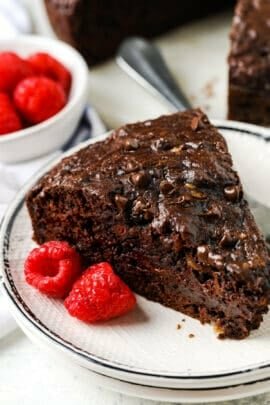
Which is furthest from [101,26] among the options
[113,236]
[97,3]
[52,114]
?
[113,236]

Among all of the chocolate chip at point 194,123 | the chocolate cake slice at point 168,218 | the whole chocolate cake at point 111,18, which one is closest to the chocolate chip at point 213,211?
the chocolate cake slice at point 168,218

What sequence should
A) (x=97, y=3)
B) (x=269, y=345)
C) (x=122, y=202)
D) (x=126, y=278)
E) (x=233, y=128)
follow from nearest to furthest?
1. (x=269, y=345)
2. (x=122, y=202)
3. (x=126, y=278)
4. (x=233, y=128)
5. (x=97, y=3)

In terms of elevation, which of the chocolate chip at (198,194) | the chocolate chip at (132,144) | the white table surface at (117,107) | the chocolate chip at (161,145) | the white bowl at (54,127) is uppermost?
the chocolate chip at (132,144)

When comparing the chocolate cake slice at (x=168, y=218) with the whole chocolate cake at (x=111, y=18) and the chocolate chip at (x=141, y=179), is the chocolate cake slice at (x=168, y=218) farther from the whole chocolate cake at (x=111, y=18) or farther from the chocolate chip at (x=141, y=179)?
the whole chocolate cake at (x=111, y=18)

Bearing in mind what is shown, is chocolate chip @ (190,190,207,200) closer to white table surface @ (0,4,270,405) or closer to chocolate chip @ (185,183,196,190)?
chocolate chip @ (185,183,196,190)

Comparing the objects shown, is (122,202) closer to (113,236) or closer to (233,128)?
(113,236)

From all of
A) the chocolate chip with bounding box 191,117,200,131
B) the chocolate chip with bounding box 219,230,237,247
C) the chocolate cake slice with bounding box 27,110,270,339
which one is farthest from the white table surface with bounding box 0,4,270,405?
the chocolate chip with bounding box 191,117,200,131

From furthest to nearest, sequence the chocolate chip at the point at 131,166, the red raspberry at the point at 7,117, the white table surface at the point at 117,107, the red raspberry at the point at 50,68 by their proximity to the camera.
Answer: the red raspberry at the point at 50,68, the red raspberry at the point at 7,117, the chocolate chip at the point at 131,166, the white table surface at the point at 117,107
